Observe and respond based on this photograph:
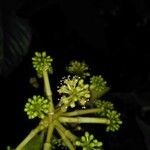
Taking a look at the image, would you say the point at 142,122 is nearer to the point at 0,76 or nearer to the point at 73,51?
the point at 73,51

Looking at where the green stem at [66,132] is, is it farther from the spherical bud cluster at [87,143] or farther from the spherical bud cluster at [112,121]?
the spherical bud cluster at [112,121]

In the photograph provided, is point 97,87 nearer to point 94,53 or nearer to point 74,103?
point 74,103

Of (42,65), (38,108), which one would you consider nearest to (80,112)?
(38,108)

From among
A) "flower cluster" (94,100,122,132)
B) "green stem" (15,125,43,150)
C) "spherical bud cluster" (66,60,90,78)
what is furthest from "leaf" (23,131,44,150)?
"spherical bud cluster" (66,60,90,78)

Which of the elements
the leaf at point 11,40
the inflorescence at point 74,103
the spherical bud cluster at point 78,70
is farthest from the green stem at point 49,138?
the leaf at point 11,40

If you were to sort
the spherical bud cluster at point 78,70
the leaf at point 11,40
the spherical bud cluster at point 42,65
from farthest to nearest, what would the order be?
the leaf at point 11,40 < the spherical bud cluster at point 78,70 < the spherical bud cluster at point 42,65
